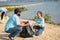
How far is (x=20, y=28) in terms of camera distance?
8539 millimetres

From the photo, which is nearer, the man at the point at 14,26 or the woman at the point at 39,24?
the man at the point at 14,26

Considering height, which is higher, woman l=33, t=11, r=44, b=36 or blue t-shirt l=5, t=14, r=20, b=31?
blue t-shirt l=5, t=14, r=20, b=31

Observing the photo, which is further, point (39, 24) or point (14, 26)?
point (39, 24)

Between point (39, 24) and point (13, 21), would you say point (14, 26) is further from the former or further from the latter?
point (39, 24)

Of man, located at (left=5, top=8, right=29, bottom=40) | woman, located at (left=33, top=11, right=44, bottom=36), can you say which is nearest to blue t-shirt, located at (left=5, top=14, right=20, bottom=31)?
man, located at (left=5, top=8, right=29, bottom=40)

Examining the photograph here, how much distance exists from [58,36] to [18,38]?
149 cm

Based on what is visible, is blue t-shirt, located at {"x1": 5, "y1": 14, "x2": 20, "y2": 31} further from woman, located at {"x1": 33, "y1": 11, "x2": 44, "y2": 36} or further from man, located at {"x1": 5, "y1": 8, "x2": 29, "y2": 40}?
woman, located at {"x1": 33, "y1": 11, "x2": 44, "y2": 36}

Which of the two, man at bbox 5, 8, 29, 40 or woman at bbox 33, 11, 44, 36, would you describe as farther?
woman at bbox 33, 11, 44, 36

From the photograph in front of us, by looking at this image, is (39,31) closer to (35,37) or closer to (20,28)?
(35,37)

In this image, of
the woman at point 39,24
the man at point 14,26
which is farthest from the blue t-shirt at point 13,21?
the woman at point 39,24

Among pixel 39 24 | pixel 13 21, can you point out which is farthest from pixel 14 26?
pixel 39 24

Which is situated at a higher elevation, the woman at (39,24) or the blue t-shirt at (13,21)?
the blue t-shirt at (13,21)

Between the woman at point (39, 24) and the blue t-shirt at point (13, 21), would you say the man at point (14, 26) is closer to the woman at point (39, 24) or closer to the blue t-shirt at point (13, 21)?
the blue t-shirt at point (13, 21)

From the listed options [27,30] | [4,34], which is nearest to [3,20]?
[4,34]
